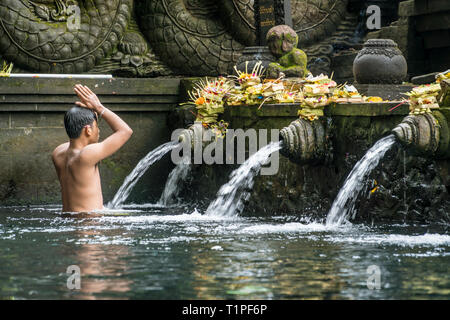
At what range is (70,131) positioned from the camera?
341 inches

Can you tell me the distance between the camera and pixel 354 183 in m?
8.85

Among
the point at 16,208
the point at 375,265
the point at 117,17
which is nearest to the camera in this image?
the point at 375,265

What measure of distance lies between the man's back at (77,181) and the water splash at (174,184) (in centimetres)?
388

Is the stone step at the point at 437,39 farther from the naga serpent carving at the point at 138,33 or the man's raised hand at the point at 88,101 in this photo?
the man's raised hand at the point at 88,101

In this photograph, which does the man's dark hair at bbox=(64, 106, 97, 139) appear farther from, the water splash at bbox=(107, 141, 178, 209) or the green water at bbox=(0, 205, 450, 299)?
the water splash at bbox=(107, 141, 178, 209)

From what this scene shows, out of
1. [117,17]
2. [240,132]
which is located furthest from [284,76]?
[117,17]

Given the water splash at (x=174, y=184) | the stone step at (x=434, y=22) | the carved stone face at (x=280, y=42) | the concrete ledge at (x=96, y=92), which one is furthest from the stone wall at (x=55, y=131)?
the stone step at (x=434, y=22)

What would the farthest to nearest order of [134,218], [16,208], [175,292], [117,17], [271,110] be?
[117,17]
[16,208]
[271,110]
[134,218]
[175,292]

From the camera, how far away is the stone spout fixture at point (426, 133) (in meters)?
8.12

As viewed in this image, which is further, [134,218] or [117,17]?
[117,17]

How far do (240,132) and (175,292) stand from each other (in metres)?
6.32

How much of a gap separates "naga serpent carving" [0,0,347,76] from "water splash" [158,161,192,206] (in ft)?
14.8
